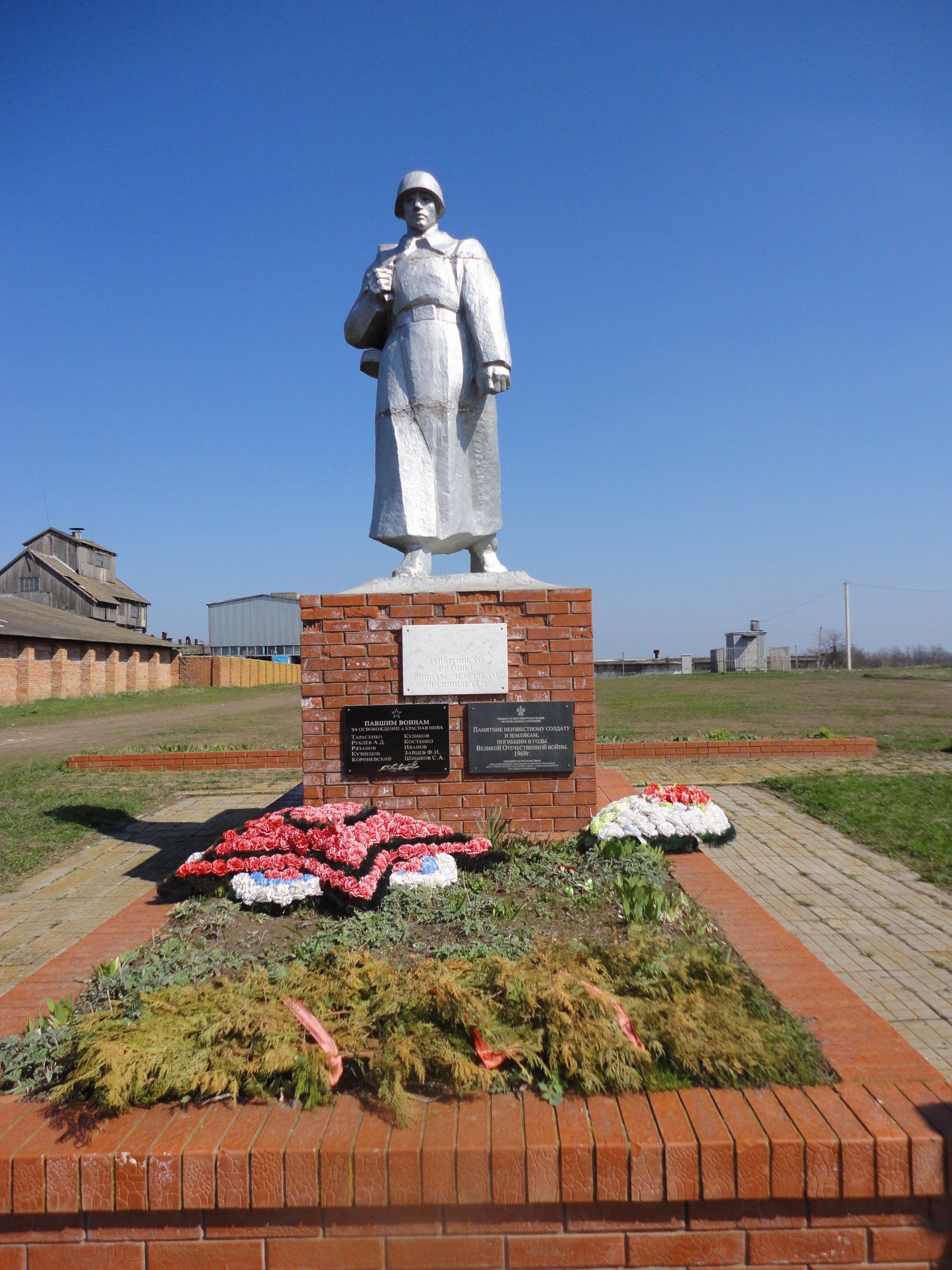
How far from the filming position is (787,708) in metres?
15.2

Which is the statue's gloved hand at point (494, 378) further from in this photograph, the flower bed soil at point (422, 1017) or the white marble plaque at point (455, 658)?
the flower bed soil at point (422, 1017)

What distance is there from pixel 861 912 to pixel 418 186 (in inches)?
181

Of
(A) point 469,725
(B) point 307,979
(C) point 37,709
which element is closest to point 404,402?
(A) point 469,725

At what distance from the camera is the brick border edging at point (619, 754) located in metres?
9.22

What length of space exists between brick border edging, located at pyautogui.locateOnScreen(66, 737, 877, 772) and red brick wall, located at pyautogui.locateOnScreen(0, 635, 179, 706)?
14.7 meters

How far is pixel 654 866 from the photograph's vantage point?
11.6 ft

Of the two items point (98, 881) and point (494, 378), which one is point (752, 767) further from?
point (98, 881)

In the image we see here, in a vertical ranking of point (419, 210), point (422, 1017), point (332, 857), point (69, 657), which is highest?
point (419, 210)

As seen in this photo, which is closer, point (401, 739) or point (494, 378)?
point (401, 739)

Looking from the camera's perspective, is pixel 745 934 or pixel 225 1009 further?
pixel 745 934

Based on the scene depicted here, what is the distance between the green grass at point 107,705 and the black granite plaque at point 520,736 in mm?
15444

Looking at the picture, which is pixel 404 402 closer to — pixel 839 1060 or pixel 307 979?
pixel 307 979

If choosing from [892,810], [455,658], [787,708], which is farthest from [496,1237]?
[787,708]

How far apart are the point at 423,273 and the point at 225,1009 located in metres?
3.85
